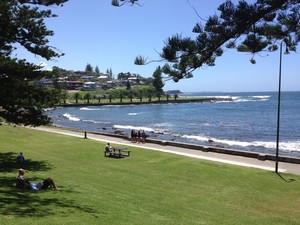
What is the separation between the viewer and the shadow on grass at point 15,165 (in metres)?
15.8

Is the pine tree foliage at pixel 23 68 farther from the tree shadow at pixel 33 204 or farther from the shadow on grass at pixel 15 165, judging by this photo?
the tree shadow at pixel 33 204

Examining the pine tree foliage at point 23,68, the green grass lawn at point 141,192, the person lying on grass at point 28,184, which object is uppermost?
the pine tree foliage at point 23,68

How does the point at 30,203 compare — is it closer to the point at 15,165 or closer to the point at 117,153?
the point at 15,165

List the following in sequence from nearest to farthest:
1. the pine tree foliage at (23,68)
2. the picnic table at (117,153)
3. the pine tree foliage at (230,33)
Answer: the pine tree foliage at (230,33) → the pine tree foliage at (23,68) → the picnic table at (117,153)

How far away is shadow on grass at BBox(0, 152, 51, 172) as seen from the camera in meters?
15.8

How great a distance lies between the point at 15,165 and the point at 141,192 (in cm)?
677

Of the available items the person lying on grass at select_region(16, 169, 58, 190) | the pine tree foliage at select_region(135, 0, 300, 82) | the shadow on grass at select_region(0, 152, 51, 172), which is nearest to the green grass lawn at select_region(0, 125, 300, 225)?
the shadow on grass at select_region(0, 152, 51, 172)

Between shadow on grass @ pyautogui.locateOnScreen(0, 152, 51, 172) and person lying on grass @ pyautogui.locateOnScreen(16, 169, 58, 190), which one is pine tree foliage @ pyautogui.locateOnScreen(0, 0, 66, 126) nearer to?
shadow on grass @ pyautogui.locateOnScreen(0, 152, 51, 172)

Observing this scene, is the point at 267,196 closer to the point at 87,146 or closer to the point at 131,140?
the point at 87,146

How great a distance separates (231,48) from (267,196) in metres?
8.44

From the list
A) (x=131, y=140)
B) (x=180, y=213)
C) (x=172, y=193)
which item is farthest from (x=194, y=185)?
(x=131, y=140)

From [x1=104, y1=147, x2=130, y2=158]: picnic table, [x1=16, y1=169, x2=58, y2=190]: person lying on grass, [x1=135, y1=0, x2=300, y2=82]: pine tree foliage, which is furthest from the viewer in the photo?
[x1=104, y1=147, x2=130, y2=158]: picnic table

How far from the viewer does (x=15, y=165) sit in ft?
54.3

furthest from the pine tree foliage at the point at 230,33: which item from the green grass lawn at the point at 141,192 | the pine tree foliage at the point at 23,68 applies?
the pine tree foliage at the point at 23,68
